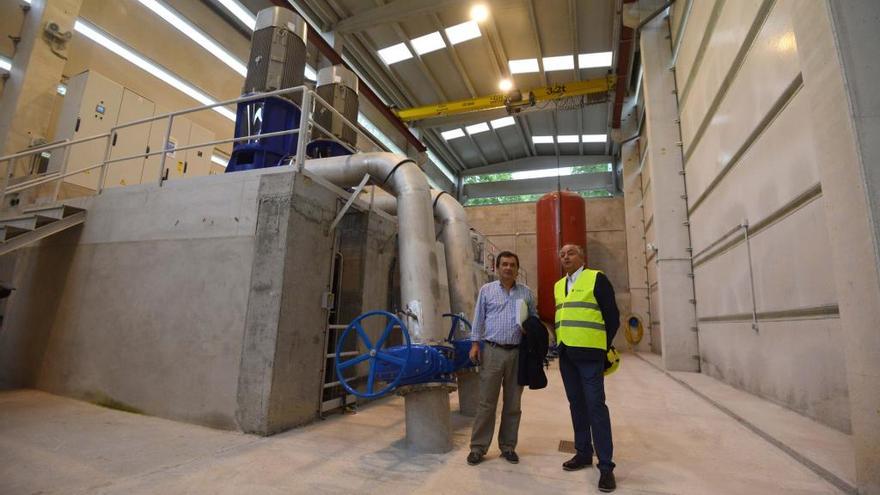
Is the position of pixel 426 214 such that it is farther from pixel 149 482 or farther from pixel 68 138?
pixel 68 138

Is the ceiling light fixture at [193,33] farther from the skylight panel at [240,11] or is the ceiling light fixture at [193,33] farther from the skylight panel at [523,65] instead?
the skylight panel at [523,65]

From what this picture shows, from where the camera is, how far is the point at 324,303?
423 cm

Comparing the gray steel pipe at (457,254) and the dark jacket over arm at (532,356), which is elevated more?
the gray steel pipe at (457,254)

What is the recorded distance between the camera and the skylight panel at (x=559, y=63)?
1216 centimetres

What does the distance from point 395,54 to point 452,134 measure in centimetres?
507

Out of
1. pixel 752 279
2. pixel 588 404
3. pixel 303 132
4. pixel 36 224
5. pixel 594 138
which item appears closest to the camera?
pixel 588 404

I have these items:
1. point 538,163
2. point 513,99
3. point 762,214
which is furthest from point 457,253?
point 538,163

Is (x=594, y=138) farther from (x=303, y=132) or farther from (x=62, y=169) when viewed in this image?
(x=62, y=169)

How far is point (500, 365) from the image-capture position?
3.04m

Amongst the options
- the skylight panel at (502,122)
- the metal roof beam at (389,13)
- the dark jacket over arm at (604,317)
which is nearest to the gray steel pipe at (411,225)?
the dark jacket over arm at (604,317)

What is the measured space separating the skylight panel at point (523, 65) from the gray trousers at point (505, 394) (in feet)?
37.1

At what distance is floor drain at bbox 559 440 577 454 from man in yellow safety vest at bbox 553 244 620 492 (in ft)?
1.16

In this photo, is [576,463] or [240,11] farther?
[240,11]

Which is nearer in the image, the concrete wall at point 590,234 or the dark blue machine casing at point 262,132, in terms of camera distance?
the dark blue machine casing at point 262,132
